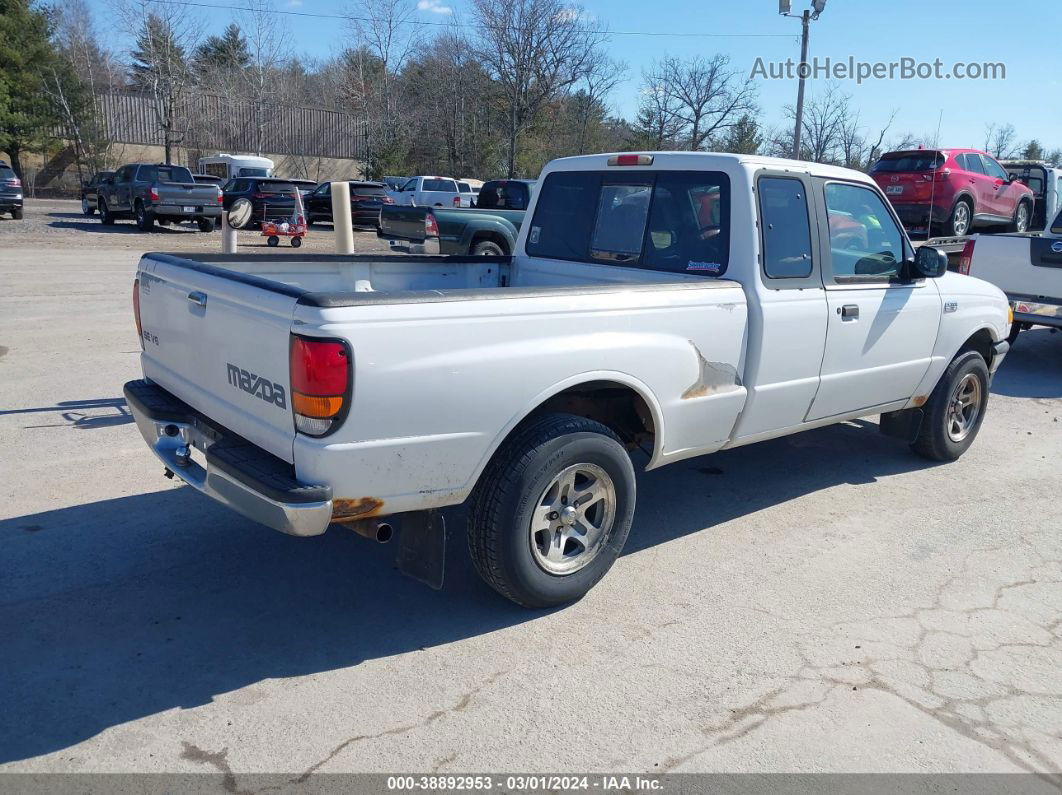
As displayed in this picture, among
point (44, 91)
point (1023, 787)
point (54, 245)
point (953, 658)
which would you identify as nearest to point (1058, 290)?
point (953, 658)

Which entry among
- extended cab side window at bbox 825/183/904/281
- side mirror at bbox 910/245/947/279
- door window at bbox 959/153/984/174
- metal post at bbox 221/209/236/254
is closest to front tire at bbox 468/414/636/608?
extended cab side window at bbox 825/183/904/281

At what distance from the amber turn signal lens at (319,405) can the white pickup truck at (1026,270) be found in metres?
9.00

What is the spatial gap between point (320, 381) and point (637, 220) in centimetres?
263

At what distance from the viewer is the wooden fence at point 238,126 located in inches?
1778

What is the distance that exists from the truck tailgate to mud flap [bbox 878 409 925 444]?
15.2ft

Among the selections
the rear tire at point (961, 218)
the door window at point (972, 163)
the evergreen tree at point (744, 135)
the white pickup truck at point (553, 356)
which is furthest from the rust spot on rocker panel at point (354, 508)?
the evergreen tree at point (744, 135)

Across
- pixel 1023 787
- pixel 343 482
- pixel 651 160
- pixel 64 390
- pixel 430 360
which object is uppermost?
pixel 651 160

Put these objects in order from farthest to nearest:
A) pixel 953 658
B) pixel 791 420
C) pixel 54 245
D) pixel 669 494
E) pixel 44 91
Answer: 1. pixel 44 91
2. pixel 54 245
3. pixel 669 494
4. pixel 791 420
5. pixel 953 658

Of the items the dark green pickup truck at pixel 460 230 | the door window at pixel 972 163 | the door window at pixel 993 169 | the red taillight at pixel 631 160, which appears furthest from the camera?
the door window at pixel 993 169

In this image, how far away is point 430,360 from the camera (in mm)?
3398

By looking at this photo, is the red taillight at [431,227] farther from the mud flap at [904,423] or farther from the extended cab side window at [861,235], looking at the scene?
the extended cab side window at [861,235]

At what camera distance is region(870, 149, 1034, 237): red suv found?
16.2m

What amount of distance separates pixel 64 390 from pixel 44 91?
41509 millimetres

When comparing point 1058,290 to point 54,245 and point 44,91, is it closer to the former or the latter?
point 54,245
